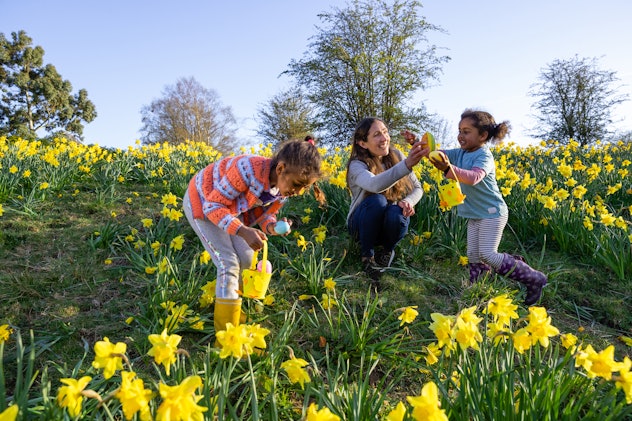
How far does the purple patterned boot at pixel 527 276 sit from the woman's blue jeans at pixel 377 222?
0.76 meters

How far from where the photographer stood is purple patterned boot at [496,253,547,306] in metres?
2.87

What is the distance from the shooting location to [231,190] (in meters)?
2.25

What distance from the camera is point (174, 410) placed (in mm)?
942

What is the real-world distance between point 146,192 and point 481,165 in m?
3.80

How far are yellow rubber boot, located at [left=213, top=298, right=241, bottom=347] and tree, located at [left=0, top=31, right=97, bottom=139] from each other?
106 feet

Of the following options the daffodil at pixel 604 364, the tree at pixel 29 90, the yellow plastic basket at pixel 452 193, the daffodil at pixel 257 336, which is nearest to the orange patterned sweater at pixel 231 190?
the daffodil at pixel 257 336

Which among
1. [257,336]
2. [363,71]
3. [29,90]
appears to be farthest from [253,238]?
[29,90]

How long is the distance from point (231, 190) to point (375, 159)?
4.41 feet

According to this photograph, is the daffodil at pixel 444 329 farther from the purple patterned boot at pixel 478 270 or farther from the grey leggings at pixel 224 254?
the purple patterned boot at pixel 478 270

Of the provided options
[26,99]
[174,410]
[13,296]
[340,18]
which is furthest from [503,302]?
Answer: [26,99]

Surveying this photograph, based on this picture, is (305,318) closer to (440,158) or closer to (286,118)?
(440,158)

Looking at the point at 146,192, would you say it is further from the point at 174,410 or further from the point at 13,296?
the point at 174,410

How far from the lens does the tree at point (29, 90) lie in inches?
1176

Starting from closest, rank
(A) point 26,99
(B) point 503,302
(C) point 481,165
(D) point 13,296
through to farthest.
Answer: (B) point 503,302, (D) point 13,296, (C) point 481,165, (A) point 26,99
